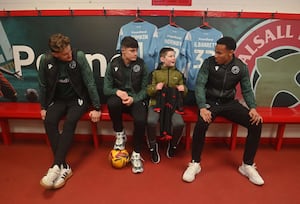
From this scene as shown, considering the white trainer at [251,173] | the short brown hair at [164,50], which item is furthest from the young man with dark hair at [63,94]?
the white trainer at [251,173]

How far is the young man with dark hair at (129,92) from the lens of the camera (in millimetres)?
2051

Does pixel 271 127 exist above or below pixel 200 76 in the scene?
below

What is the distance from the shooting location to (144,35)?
2303 mm

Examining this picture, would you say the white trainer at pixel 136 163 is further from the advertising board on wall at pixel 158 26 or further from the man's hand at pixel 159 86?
the advertising board on wall at pixel 158 26

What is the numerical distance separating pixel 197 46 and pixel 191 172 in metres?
1.10

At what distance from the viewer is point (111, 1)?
7.47ft

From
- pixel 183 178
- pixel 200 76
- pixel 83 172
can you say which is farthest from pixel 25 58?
pixel 183 178

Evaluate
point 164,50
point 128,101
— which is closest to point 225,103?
point 164,50

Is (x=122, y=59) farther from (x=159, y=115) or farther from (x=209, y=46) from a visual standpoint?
(x=209, y=46)

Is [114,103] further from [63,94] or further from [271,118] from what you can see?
[271,118]

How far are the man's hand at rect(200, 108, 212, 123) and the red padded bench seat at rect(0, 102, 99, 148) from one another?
0.95 meters

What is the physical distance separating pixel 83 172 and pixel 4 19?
155cm

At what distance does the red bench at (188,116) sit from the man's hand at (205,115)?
0.20m

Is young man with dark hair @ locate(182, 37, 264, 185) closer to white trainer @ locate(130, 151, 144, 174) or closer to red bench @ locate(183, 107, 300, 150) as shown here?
red bench @ locate(183, 107, 300, 150)
